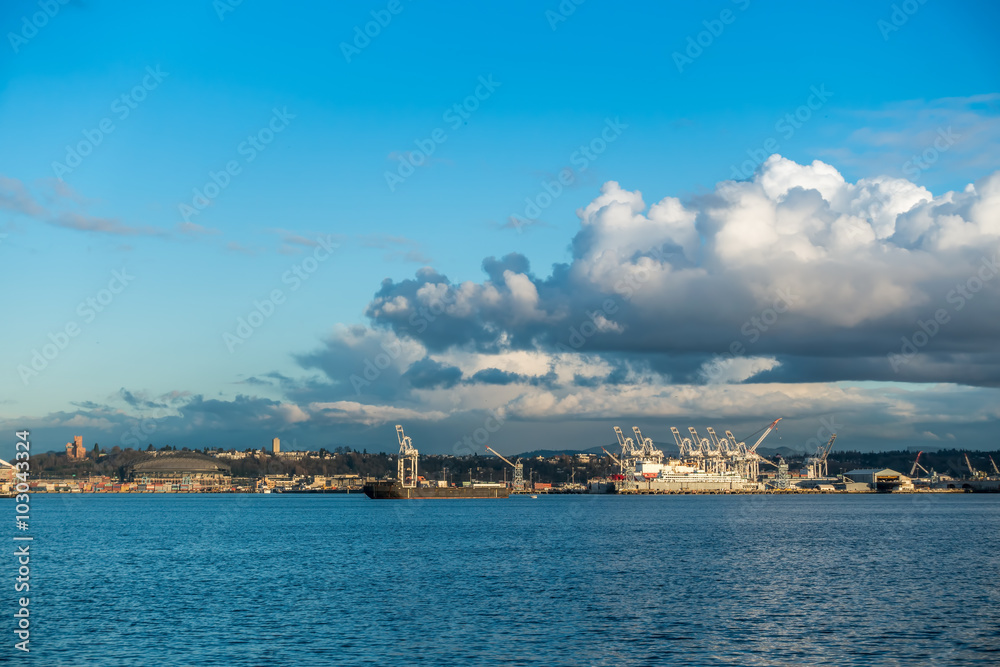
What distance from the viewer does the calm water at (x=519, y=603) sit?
124 ft

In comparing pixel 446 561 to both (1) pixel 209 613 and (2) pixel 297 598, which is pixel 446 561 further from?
(1) pixel 209 613

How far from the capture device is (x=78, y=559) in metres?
80.2

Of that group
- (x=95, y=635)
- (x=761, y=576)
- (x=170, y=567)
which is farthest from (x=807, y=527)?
(x=95, y=635)

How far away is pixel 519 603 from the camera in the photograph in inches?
2015

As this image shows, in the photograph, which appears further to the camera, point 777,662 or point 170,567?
point 170,567

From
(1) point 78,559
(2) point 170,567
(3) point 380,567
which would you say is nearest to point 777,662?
(3) point 380,567

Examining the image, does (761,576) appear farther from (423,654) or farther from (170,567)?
(170,567)

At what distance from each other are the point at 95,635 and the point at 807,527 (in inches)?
4203

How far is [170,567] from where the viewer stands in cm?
7338

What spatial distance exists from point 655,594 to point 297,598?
21.7 m

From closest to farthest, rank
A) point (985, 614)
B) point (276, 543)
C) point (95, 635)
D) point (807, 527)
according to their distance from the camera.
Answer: point (95, 635) → point (985, 614) → point (276, 543) → point (807, 527)

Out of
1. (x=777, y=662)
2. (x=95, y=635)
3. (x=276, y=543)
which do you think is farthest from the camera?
(x=276, y=543)

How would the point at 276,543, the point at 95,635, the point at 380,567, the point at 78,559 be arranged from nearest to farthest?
the point at 95,635 < the point at 380,567 < the point at 78,559 < the point at 276,543

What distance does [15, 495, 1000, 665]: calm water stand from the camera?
37812 mm
